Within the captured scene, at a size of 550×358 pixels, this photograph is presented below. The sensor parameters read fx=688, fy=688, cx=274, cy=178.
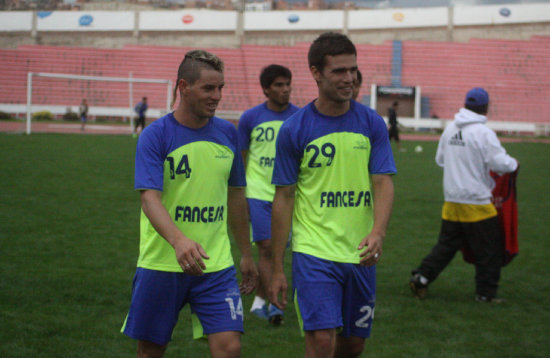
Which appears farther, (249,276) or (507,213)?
(507,213)

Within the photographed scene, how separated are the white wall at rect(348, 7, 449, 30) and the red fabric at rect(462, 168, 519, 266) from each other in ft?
175

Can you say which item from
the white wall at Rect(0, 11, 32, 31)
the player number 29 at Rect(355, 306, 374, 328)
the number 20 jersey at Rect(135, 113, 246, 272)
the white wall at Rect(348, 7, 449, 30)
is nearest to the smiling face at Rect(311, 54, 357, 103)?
the number 20 jersey at Rect(135, 113, 246, 272)

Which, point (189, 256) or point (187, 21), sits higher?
point (187, 21)

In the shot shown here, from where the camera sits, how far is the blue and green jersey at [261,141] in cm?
670

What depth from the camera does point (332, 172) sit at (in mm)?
3867

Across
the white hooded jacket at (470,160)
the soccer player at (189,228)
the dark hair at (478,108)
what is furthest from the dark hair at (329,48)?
the dark hair at (478,108)

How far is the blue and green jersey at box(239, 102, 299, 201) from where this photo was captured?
6.70 meters

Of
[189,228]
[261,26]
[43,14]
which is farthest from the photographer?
[43,14]

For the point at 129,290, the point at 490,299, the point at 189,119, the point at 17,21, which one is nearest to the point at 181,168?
the point at 189,119

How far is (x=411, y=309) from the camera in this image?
6.76 metres

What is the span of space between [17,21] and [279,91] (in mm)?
61996

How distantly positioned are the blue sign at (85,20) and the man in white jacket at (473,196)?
59.5 m

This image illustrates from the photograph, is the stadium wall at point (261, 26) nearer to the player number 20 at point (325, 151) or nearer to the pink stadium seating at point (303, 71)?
the pink stadium seating at point (303, 71)

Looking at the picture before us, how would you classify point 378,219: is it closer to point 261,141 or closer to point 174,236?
point 174,236
